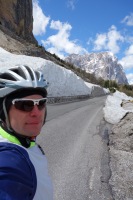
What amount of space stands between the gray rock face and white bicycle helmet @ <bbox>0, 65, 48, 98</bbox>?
77.8 meters

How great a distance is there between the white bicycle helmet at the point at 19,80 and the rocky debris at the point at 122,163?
497cm

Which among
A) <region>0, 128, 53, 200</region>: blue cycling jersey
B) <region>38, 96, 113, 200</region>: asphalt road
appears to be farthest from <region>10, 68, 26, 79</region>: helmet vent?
<region>38, 96, 113, 200</region>: asphalt road

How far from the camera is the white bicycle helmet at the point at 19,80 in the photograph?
1.88 m

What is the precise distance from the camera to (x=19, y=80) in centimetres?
189

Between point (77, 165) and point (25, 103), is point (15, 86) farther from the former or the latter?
point (77, 165)

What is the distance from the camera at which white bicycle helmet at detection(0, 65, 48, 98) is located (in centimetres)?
188

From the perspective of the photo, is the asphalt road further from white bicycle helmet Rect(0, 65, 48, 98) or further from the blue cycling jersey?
the blue cycling jersey

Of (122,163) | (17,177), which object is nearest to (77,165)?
(122,163)

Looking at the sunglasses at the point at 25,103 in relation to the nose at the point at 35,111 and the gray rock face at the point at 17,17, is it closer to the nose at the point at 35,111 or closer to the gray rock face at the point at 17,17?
the nose at the point at 35,111

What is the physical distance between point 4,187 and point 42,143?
31.6ft

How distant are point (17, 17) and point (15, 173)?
88269mm

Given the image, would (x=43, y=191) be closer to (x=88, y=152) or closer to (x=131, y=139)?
(x=88, y=152)

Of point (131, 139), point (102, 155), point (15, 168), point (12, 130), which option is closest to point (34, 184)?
point (15, 168)

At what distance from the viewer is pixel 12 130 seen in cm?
186
